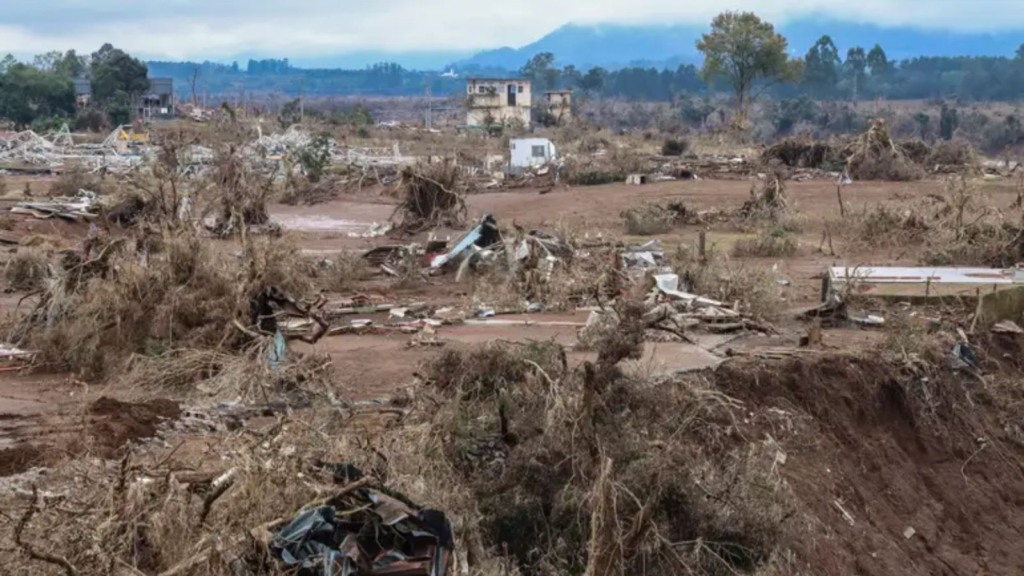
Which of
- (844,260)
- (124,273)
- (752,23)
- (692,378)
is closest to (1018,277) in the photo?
(844,260)

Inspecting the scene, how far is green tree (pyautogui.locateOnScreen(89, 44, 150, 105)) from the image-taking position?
60172mm

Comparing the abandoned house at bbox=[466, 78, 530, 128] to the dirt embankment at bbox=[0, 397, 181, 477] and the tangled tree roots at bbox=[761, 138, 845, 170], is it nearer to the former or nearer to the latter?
the tangled tree roots at bbox=[761, 138, 845, 170]

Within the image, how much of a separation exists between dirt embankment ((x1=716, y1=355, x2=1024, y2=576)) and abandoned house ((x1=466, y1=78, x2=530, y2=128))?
50.9 metres

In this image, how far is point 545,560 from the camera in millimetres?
7098

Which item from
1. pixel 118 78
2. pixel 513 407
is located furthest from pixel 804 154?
pixel 118 78

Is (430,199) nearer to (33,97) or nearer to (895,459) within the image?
(895,459)

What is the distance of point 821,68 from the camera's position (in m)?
96.9

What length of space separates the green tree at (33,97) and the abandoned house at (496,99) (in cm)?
1939

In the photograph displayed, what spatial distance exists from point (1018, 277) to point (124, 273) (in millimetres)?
9113

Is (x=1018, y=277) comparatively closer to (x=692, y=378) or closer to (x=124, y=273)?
(x=692, y=378)

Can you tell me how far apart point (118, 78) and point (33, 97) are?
5278 mm

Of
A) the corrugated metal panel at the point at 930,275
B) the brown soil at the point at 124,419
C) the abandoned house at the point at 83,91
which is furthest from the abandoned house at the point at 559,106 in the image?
the brown soil at the point at 124,419

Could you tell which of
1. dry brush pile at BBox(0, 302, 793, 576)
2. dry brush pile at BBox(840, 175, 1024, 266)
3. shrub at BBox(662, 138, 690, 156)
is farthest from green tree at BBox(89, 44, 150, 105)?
dry brush pile at BBox(0, 302, 793, 576)

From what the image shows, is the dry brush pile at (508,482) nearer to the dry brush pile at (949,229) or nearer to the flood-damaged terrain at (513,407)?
the flood-damaged terrain at (513,407)
